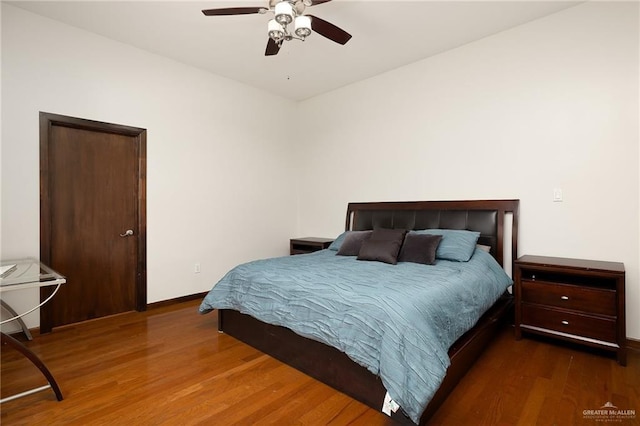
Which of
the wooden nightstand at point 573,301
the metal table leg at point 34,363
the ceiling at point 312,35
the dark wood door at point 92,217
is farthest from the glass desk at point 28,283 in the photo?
the wooden nightstand at point 573,301

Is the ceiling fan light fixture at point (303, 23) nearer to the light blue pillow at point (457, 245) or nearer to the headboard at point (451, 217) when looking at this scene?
the light blue pillow at point (457, 245)

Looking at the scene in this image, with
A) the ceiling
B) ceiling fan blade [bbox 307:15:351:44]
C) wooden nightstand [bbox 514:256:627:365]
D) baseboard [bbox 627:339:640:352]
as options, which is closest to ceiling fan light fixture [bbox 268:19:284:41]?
ceiling fan blade [bbox 307:15:351:44]

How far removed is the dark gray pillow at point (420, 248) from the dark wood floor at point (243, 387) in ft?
2.79

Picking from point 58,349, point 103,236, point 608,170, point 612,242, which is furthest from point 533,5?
point 58,349

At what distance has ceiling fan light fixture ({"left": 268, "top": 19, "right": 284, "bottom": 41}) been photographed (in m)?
2.23

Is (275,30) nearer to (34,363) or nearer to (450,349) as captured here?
(450,349)

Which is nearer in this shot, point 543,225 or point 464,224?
point 543,225

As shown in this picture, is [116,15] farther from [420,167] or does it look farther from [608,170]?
[608,170]

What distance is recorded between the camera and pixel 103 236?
3.32 meters

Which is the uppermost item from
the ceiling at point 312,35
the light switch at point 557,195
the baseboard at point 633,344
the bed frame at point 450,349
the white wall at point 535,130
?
the ceiling at point 312,35

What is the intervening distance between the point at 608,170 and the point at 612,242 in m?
0.59

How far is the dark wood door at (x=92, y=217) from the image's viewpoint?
9.77ft

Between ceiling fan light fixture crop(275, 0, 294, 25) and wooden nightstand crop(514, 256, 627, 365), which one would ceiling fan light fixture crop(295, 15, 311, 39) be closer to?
ceiling fan light fixture crop(275, 0, 294, 25)

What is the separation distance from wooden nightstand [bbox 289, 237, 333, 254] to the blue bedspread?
1292 mm
